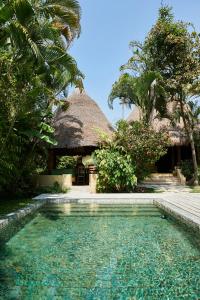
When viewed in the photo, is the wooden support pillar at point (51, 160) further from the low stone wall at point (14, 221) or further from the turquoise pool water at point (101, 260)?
the turquoise pool water at point (101, 260)

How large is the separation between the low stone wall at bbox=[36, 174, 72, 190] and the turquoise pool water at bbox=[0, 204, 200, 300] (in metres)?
5.79

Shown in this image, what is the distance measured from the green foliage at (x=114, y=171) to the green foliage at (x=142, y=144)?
348 millimetres

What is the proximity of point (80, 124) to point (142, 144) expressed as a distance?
5.56 m

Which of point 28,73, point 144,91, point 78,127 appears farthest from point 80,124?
point 28,73

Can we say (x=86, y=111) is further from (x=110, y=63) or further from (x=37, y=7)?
(x=37, y=7)

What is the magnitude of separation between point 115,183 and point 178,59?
6739 mm

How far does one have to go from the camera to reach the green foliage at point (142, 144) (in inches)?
510

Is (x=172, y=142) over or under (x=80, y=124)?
under

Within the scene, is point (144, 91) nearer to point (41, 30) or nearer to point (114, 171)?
point (114, 171)

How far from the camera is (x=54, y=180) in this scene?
14625mm

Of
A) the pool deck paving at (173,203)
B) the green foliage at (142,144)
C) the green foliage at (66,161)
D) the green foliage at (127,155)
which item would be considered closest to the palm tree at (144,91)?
the green foliage at (142,144)

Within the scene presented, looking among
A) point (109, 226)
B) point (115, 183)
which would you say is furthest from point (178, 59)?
point (109, 226)

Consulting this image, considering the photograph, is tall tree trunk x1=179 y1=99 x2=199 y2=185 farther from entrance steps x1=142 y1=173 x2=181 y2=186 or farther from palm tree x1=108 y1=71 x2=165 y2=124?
entrance steps x1=142 y1=173 x2=181 y2=186

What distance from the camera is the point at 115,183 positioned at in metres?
13.0
